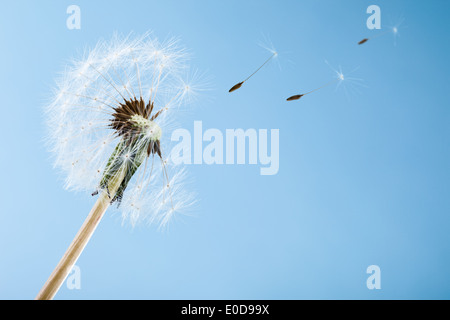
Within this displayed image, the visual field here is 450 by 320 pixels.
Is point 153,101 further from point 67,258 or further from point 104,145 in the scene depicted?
point 67,258

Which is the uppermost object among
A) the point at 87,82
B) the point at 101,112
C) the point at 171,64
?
the point at 171,64

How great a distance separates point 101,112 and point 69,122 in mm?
386

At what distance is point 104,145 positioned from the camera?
3.01 m

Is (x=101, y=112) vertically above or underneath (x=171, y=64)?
underneath

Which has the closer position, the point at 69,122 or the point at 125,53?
the point at 69,122

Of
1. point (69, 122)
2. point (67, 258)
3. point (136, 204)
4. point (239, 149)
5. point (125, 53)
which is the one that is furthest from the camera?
point (239, 149)

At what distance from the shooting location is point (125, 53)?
3543mm

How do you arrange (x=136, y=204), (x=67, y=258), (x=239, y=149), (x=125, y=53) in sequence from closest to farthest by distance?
(x=67, y=258)
(x=136, y=204)
(x=125, y=53)
(x=239, y=149)
